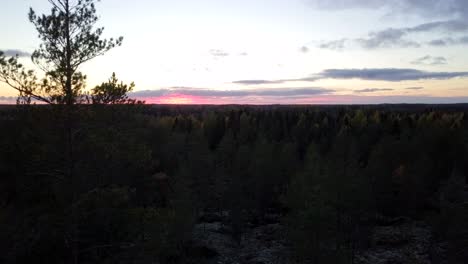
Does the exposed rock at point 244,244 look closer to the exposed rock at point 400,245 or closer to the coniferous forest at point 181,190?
the coniferous forest at point 181,190

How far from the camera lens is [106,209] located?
13969 mm

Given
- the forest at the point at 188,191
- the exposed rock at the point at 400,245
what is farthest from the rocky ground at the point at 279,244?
the forest at the point at 188,191

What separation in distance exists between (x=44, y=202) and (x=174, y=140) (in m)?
50.4

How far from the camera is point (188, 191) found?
3625 centimetres

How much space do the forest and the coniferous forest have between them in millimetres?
76

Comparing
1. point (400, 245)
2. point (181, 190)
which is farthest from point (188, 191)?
point (400, 245)

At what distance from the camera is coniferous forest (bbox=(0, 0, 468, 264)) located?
43.2 ft

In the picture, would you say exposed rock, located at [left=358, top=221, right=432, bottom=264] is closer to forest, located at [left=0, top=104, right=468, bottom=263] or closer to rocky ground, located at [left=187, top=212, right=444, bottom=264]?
rocky ground, located at [left=187, top=212, right=444, bottom=264]

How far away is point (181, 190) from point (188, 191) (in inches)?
46.0

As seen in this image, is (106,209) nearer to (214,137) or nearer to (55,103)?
(55,103)

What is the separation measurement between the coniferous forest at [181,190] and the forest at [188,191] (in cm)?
8

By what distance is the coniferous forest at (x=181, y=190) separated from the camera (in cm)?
1316

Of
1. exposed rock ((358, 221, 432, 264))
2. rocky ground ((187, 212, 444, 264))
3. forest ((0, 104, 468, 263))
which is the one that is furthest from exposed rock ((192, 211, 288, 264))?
exposed rock ((358, 221, 432, 264))

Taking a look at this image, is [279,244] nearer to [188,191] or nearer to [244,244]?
[244,244]
